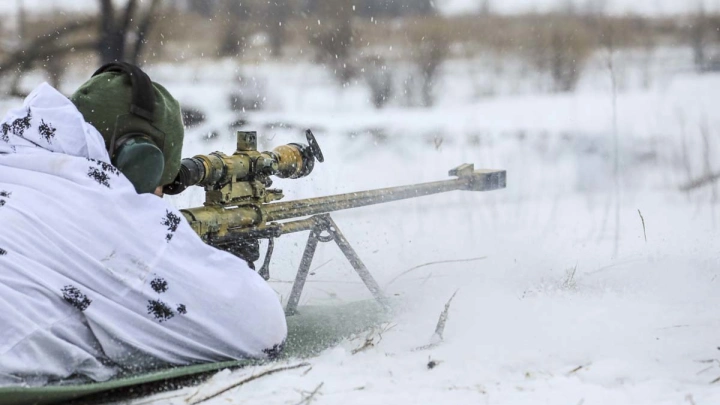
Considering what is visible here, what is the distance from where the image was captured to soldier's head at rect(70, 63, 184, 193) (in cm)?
219

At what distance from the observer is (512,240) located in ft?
15.5

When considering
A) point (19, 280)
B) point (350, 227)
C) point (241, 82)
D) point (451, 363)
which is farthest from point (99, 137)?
point (241, 82)

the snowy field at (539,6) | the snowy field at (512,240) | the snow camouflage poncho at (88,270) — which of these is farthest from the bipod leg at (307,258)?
the snowy field at (539,6)

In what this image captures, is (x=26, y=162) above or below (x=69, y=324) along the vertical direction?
above

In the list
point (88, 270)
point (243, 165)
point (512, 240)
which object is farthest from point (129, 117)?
point (512, 240)

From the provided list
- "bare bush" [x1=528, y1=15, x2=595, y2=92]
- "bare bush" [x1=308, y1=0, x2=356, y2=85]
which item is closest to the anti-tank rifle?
"bare bush" [x1=528, y1=15, x2=595, y2=92]

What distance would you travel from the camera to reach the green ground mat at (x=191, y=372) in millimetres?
1842

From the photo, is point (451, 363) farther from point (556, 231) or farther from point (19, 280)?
point (556, 231)

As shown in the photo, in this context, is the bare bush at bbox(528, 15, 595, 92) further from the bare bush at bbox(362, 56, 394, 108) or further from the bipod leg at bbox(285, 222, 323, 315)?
the bipod leg at bbox(285, 222, 323, 315)

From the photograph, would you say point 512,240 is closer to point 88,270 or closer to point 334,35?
point 88,270

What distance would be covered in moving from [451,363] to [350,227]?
3.04 meters

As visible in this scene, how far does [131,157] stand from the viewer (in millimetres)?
2170

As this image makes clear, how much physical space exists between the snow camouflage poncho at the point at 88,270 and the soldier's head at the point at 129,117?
0.07 metres

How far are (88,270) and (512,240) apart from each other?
123 inches
